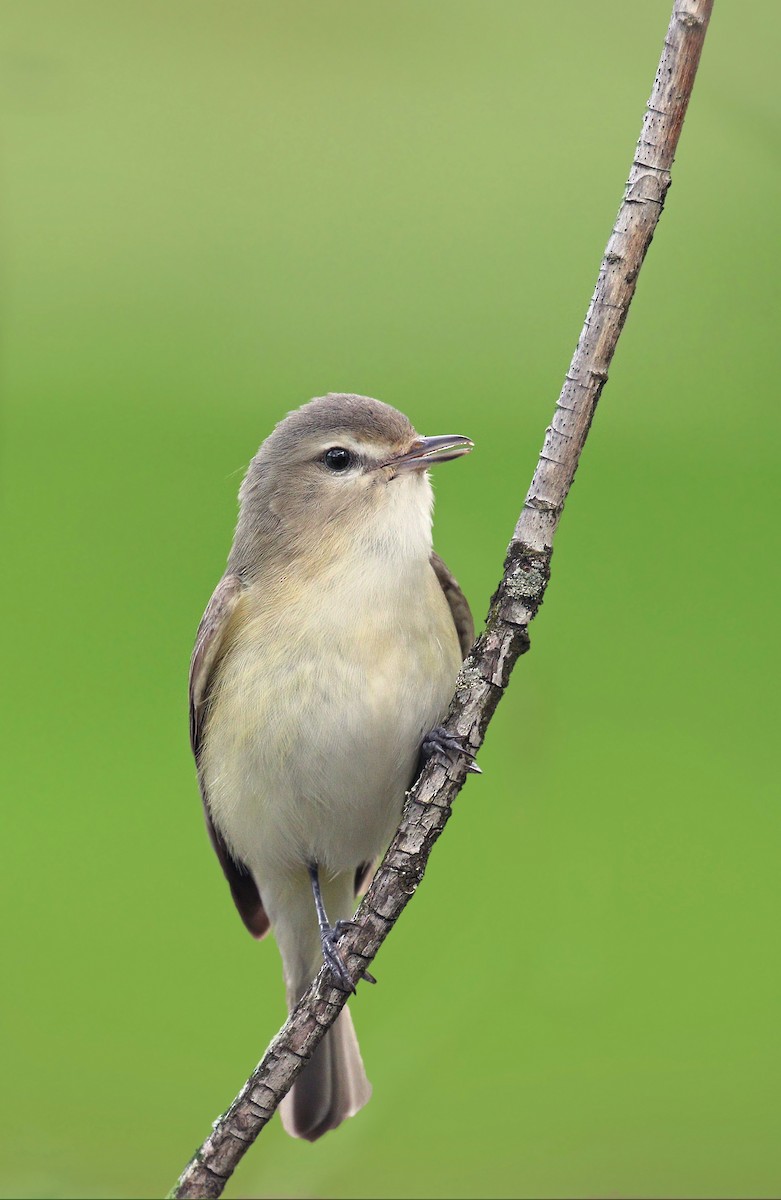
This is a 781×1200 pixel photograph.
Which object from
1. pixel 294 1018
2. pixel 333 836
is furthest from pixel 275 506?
pixel 294 1018

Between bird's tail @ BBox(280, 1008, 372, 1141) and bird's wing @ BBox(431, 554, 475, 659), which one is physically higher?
bird's wing @ BBox(431, 554, 475, 659)

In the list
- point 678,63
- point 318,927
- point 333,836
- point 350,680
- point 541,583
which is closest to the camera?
point 678,63

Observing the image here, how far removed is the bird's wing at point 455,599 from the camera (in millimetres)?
1684

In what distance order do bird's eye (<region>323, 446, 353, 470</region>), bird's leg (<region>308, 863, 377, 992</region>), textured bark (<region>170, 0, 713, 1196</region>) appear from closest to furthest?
1. textured bark (<region>170, 0, 713, 1196</region>)
2. bird's leg (<region>308, 863, 377, 992</region>)
3. bird's eye (<region>323, 446, 353, 470</region>)

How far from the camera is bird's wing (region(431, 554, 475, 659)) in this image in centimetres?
168

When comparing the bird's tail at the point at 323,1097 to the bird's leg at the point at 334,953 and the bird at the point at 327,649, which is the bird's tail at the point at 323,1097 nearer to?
the bird at the point at 327,649

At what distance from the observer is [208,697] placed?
68.5 inches

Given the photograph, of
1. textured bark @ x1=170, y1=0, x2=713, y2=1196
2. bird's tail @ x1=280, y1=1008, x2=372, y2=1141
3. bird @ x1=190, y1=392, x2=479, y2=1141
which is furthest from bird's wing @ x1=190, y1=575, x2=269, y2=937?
textured bark @ x1=170, y1=0, x2=713, y2=1196

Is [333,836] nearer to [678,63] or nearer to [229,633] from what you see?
[229,633]

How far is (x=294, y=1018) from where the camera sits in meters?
1.22

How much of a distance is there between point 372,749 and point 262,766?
165mm

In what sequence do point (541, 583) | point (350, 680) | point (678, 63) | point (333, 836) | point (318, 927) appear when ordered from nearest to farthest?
point (678, 63), point (541, 583), point (350, 680), point (333, 836), point (318, 927)

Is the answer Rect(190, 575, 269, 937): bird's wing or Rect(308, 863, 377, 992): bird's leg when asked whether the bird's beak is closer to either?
Rect(190, 575, 269, 937): bird's wing

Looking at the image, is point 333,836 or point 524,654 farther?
point 333,836
